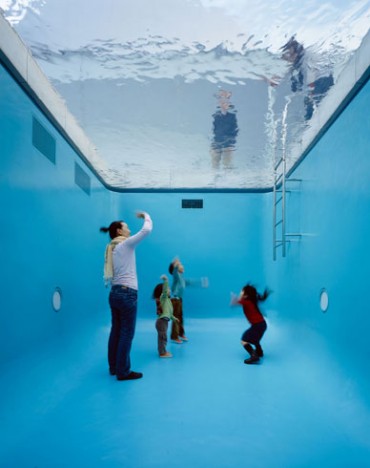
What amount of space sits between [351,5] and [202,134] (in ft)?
7.26

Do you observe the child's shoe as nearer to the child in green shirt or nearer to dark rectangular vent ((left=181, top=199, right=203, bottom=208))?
the child in green shirt

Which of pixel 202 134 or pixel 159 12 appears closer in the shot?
pixel 159 12

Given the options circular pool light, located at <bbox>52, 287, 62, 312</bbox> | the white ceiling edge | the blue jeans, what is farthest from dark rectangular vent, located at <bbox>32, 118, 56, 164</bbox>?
the blue jeans

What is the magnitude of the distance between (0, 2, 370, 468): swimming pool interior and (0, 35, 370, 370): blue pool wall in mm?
17

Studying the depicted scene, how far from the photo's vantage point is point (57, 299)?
3527 millimetres

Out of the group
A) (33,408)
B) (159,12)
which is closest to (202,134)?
(159,12)

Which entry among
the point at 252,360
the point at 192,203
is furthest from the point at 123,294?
the point at 192,203

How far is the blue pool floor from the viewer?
78.7 inches

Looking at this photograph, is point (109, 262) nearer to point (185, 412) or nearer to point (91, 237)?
point (185, 412)

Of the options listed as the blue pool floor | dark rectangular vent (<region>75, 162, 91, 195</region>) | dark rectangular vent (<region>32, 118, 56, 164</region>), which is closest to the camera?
the blue pool floor

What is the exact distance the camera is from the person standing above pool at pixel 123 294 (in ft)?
10.5

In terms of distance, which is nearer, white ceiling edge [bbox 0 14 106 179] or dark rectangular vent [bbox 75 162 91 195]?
white ceiling edge [bbox 0 14 106 179]

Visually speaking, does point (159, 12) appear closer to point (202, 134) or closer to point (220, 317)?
point (202, 134)

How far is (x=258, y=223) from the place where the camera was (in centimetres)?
709
